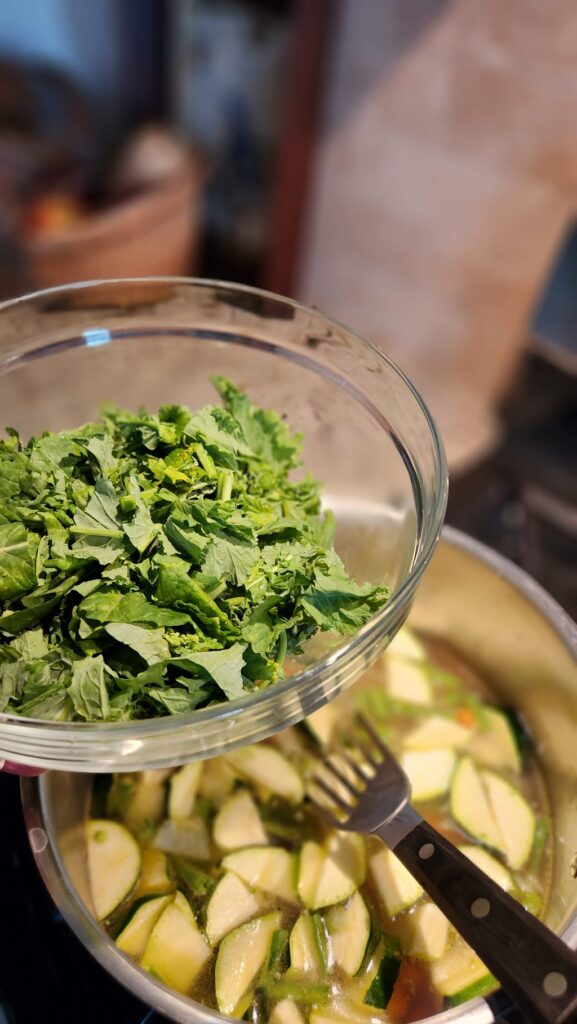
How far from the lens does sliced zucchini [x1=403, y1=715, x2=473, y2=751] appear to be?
90 centimetres

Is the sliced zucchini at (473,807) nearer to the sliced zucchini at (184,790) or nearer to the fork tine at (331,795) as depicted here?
the fork tine at (331,795)

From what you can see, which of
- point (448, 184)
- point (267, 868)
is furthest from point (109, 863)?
point (448, 184)

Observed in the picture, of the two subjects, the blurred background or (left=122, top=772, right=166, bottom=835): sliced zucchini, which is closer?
(left=122, top=772, right=166, bottom=835): sliced zucchini

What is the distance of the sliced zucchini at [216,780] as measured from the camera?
0.85m

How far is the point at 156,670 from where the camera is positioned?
641 mm

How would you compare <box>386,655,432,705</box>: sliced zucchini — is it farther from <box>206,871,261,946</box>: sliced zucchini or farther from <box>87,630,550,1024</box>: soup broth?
<box>206,871,261,946</box>: sliced zucchini

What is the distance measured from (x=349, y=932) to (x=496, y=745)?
28 centimetres

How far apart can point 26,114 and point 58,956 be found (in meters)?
2.72

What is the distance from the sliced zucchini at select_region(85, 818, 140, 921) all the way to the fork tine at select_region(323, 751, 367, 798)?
0.71ft

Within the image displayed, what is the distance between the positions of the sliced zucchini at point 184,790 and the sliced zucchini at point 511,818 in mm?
319

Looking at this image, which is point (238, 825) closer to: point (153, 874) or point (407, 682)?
point (153, 874)

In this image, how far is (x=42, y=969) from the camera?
0.71 meters

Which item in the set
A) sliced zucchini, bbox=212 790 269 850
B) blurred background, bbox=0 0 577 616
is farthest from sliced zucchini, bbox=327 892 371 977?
blurred background, bbox=0 0 577 616

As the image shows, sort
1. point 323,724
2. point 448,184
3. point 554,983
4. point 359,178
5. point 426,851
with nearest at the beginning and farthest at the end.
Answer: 1. point 554,983
2. point 426,851
3. point 323,724
4. point 448,184
5. point 359,178
